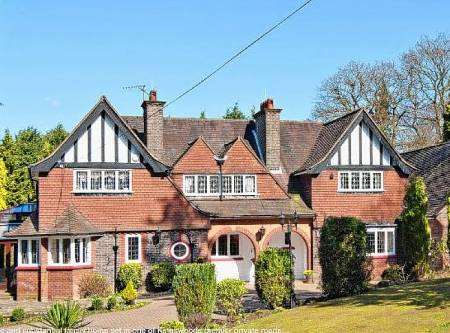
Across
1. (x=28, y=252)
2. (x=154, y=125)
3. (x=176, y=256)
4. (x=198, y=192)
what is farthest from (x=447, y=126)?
(x=28, y=252)

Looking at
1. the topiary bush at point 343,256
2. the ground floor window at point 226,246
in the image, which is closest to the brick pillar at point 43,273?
the ground floor window at point 226,246

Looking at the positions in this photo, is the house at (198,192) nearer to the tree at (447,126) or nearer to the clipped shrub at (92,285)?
the clipped shrub at (92,285)

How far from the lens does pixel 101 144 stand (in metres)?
29.4

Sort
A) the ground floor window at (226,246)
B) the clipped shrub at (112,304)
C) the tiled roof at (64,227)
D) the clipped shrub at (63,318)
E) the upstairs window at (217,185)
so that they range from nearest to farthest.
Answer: the clipped shrub at (63,318)
the clipped shrub at (112,304)
the tiled roof at (64,227)
the ground floor window at (226,246)
the upstairs window at (217,185)

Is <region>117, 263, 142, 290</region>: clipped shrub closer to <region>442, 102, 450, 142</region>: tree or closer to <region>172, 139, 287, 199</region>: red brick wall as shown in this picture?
<region>172, 139, 287, 199</region>: red brick wall

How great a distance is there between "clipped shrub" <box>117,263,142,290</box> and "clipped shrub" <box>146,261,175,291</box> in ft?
1.83

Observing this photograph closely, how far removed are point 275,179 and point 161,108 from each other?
712 cm

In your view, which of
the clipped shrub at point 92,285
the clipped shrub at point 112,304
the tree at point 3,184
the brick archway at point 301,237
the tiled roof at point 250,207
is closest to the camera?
the clipped shrub at point 112,304

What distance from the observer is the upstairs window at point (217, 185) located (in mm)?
32469

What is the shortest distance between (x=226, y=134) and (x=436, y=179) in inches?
476

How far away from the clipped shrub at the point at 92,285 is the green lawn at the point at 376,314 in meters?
10.5

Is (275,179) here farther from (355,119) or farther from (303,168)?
(355,119)

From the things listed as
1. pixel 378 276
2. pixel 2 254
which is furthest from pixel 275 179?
pixel 2 254

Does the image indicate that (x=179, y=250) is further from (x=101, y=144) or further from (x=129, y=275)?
(x=101, y=144)
